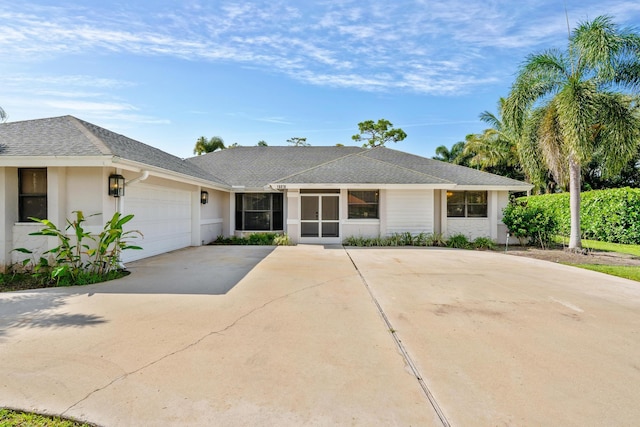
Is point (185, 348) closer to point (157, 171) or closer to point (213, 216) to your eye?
A: point (157, 171)

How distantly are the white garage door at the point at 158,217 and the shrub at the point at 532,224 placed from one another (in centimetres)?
1429

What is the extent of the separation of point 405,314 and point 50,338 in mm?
5006

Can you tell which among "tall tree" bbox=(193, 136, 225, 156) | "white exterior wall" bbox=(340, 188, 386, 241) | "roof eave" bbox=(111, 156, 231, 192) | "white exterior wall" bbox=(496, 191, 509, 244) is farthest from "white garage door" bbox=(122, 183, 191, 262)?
"tall tree" bbox=(193, 136, 225, 156)

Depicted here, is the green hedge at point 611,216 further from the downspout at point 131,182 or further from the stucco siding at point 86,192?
the stucco siding at point 86,192

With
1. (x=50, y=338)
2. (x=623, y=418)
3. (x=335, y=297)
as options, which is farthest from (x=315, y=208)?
(x=623, y=418)

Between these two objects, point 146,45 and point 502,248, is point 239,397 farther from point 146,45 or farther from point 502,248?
point 502,248

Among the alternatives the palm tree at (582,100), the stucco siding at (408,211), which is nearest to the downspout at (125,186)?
the stucco siding at (408,211)

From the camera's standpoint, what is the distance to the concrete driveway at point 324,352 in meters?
2.58

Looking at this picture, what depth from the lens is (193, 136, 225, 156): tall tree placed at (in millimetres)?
32594

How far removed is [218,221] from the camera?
50.2ft

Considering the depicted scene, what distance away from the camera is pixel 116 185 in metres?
8.20

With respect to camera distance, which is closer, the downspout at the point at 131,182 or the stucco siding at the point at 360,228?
the downspout at the point at 131,182

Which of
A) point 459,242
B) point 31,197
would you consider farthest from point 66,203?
point 459,242

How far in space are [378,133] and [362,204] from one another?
27.0 m
